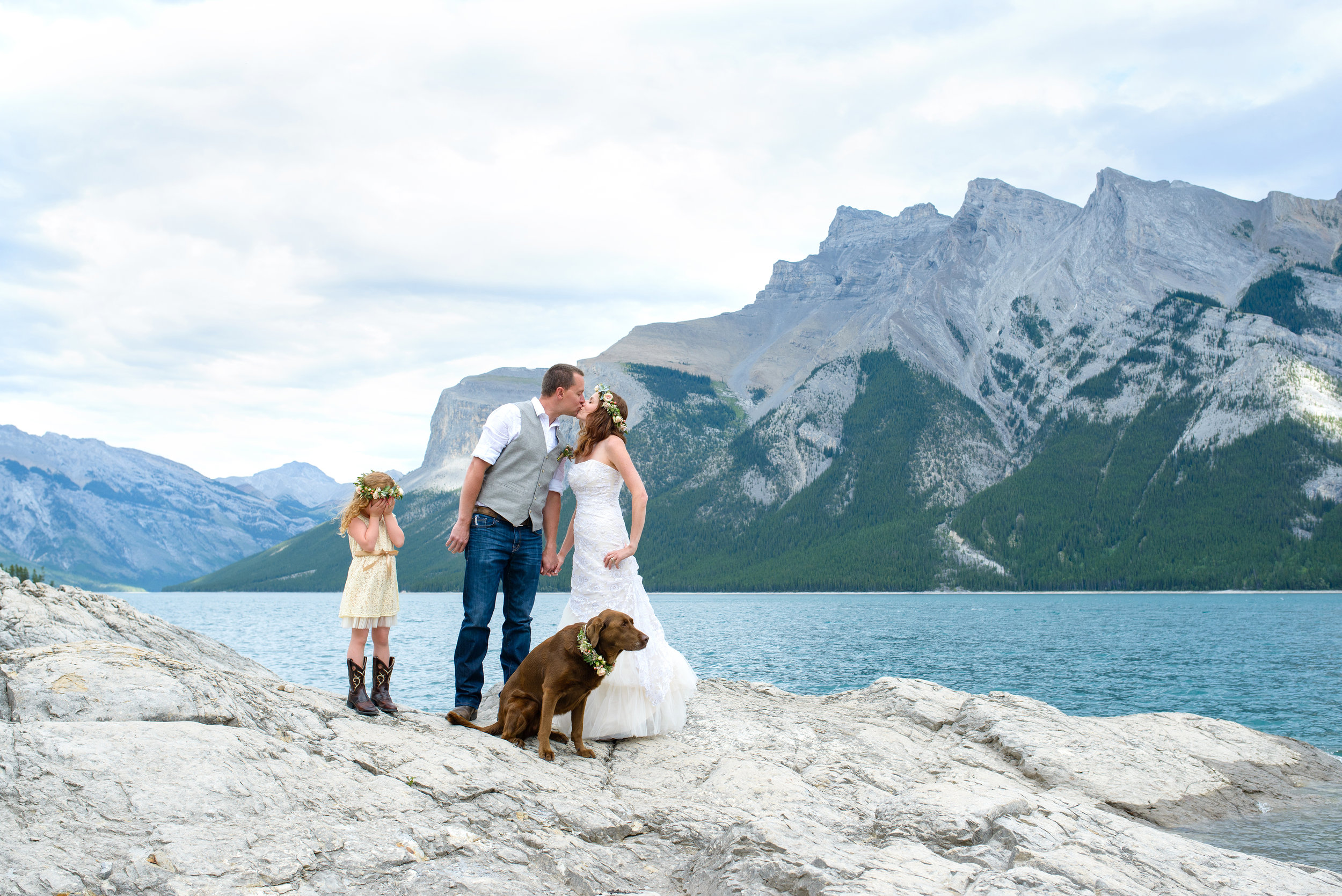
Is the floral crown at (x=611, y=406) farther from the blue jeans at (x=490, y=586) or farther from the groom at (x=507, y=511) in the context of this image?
the blue jeans at (x=490, y=586)

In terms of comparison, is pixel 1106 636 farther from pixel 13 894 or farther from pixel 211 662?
pixel 13 894

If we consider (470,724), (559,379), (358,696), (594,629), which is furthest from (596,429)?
(358,696)

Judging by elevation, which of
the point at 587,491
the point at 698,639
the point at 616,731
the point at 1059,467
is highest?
the point at 1059,467

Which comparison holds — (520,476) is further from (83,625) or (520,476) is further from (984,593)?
(984,593)

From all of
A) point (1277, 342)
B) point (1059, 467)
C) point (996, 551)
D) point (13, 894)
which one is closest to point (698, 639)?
point (13, 894)

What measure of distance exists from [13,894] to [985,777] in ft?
25.4

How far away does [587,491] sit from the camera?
8.40 metres

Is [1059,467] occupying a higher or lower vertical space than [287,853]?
higher

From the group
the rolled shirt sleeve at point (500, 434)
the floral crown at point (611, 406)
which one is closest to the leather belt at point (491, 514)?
the rolled shirt sleeve at point (500, 434)

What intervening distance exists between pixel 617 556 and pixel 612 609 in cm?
53

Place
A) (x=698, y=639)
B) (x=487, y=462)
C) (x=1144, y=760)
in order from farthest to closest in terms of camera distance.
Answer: (x=698, y=639)
(x=1144, y=760)
(x=487, y=462)

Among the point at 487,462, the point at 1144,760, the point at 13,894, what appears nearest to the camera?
the point at 13,894

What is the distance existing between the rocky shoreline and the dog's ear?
1078 millimetres

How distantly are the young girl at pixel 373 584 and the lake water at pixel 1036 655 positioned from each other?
25.7 ft
